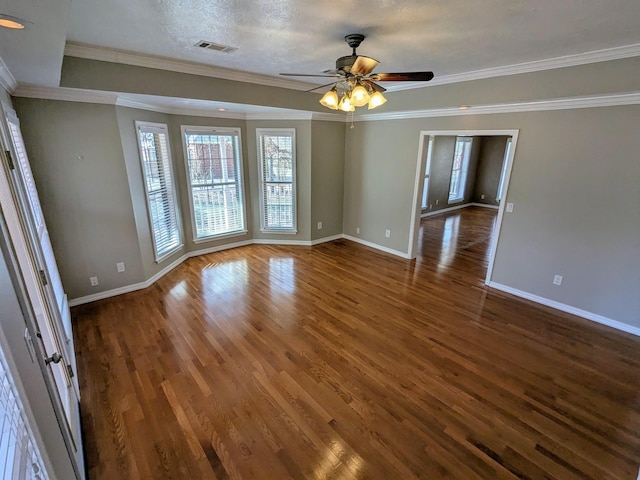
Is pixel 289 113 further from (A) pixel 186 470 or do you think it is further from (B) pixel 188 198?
(A) pixel 186 470

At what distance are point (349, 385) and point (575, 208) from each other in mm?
Answer: 3295

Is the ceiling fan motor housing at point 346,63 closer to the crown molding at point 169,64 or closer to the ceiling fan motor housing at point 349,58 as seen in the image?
the ceiling fan motor housing at point 349,58

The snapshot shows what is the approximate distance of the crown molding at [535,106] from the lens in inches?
118

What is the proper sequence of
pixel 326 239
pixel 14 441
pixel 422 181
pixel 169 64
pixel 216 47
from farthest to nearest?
pixel 326 239
pixel 422 181
pixel 169 64
pixel 216 47
pixel 14 441

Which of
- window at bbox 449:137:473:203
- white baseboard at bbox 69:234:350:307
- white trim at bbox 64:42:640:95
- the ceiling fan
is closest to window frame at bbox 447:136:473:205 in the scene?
window at bbox 449:137:473:203

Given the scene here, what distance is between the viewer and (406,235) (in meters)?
5.34

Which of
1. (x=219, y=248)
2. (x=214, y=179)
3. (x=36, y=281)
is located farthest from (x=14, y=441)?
(x=219, y=248)

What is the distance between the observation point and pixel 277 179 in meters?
5.61

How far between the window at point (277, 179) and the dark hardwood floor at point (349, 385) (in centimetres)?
188

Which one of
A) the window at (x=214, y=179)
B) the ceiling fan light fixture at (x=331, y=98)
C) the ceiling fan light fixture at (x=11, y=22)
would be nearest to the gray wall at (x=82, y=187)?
the window at (x=214, y=179)

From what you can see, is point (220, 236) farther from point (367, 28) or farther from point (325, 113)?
point (367, 28)

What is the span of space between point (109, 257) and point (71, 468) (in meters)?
3.01

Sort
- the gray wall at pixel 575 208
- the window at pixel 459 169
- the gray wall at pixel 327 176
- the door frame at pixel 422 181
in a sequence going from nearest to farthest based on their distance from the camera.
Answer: the gray wall at pixel 575 208
the door frame at pixel 422 181
the gray wall at pixel 327 176
the window at pixel 459 169

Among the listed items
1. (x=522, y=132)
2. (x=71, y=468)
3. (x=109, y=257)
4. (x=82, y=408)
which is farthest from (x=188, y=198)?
(x=522, y=132)
